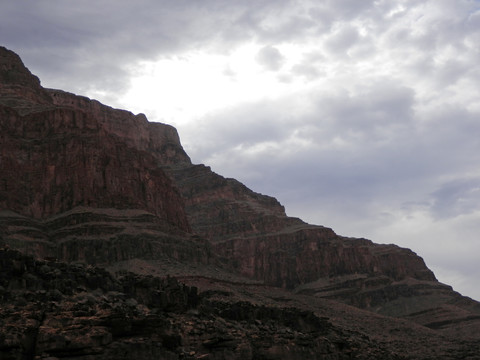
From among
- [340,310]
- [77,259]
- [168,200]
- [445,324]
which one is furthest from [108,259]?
[445,324]

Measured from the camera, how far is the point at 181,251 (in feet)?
408

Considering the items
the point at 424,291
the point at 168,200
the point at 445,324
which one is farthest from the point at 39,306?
the point at 424,291

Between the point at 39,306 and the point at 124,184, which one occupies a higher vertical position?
the point at 124,184

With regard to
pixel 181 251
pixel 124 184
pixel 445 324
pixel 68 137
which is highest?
pixel 68 137

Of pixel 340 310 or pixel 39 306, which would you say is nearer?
pixel 39 306

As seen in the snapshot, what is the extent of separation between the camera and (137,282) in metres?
48.9

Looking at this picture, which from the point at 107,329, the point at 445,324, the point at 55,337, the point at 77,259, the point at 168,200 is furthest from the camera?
the point at 445,324

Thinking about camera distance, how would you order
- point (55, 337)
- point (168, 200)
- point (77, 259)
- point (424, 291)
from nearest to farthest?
point (55, 337) → point (77, 259) → point (168, 200) → point (424, 291)

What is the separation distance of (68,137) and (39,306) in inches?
4317

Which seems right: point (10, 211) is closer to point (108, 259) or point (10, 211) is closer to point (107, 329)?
point (108, 259)

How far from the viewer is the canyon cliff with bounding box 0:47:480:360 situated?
34031mm

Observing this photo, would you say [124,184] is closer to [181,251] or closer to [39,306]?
[181,251]

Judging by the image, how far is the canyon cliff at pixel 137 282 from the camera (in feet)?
112

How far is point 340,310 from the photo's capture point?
13825cm
